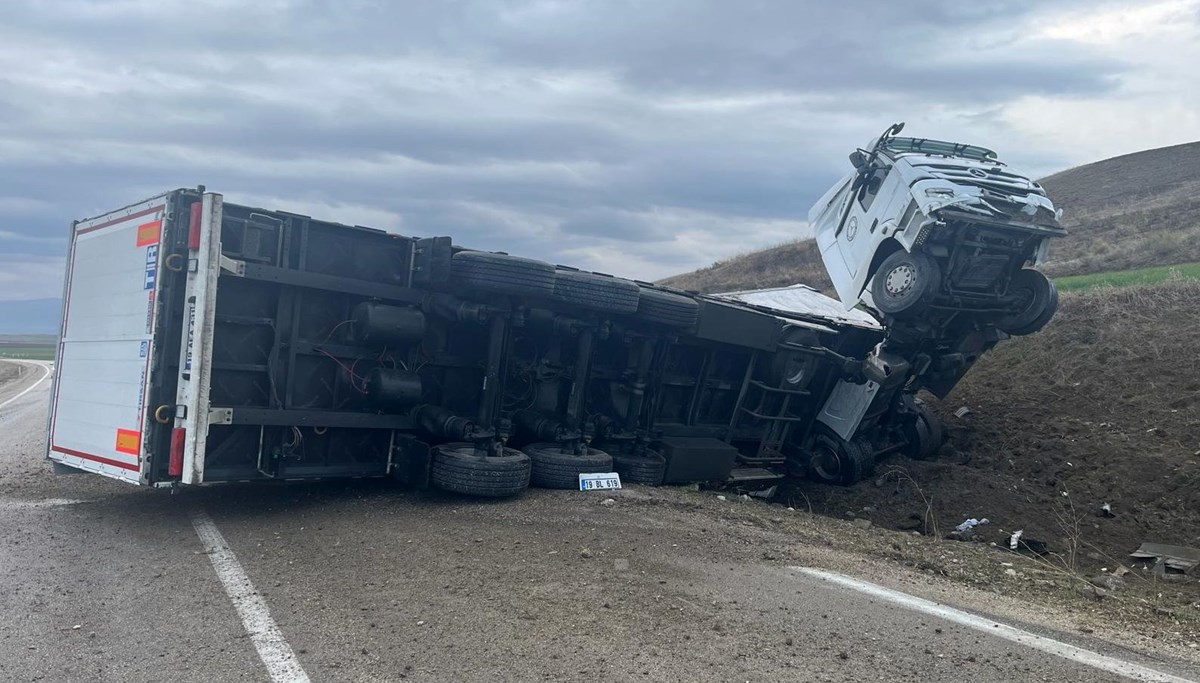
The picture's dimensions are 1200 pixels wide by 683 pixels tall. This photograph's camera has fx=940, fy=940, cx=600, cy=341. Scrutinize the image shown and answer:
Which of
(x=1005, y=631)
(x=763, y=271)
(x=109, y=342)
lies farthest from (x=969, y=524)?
(x=763, y=271)

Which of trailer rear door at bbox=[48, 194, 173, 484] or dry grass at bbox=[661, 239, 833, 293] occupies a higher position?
dry grass at bbox=[661, 239, 833, 293]

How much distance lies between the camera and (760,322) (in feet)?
32.0

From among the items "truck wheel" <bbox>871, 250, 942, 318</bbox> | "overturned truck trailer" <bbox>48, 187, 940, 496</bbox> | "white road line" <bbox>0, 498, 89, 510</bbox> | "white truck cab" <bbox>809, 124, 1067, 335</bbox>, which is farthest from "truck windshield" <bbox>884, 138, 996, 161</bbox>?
"white road line" <bbox>0, 498, 89, 510</bbox>

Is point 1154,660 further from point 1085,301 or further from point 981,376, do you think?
point 1085,301

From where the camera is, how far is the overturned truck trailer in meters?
6.67

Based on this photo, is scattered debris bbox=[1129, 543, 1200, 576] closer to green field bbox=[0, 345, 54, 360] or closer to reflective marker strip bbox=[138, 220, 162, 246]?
reflective marker strip bbox=[138, 220, 162, 246]

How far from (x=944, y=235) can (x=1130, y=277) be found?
932 centimetres

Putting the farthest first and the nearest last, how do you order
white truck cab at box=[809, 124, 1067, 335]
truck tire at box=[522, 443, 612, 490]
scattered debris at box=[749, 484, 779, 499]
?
1. scattered debris at box=[749, 484, 779, 499]
2. white truck cab at box=[809, 124, 1067, 335]
3. truck tire at box=[522, 443, 612, 490]

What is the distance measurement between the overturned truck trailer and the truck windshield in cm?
224

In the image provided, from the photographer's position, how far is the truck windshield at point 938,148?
398 inches

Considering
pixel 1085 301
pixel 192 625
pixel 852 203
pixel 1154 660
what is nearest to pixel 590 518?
pixel 192 625

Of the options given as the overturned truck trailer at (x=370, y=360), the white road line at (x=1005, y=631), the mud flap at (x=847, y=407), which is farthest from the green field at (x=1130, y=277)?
the white road line at (x=1005, y=631)

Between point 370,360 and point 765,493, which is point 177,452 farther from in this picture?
point 765,493

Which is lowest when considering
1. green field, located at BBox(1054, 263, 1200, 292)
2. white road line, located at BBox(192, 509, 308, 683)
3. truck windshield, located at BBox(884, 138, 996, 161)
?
white road line, located at BBox(192, 509, 308, 683)
